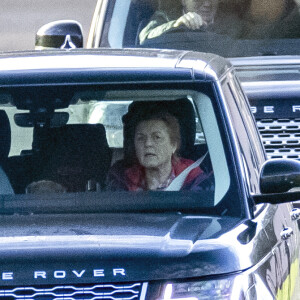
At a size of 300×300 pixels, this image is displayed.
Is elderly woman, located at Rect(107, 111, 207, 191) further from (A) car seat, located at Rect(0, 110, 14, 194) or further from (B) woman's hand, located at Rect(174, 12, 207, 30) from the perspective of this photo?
(B) woman's hand, located at Rect(174, 12, 207, 30)

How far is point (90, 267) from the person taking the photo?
440 cm

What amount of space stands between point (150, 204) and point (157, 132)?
50 cm

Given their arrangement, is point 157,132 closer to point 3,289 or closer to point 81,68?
point 81,68

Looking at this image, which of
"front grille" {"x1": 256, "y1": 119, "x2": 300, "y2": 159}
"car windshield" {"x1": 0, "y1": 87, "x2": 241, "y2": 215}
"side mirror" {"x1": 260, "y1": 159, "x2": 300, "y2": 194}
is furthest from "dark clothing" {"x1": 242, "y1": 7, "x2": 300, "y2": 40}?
"side mirror" {"x1": 260, "y1": 159, "x2": 300, "y2": 194}

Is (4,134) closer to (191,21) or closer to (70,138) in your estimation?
(70,138)

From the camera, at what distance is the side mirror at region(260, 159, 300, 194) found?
521 centimetres

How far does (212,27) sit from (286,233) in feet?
13.5

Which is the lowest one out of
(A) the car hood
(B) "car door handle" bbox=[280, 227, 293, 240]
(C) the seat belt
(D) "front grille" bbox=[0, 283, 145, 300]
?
(D) "front grille" bbox=[0, 283, 145, 300]

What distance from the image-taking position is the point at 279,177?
522 cm

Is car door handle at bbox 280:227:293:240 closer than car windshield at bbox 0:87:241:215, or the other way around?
car windshield at bbox 0:87:241:215

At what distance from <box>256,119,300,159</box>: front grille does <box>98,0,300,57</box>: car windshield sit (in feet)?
2.35

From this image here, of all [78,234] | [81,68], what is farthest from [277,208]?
[78,234]

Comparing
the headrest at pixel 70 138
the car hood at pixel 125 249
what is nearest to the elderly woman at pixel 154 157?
the headrest at pixel 70 138

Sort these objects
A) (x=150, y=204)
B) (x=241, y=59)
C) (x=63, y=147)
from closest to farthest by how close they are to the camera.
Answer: (x=150, y=204), (x=63, y=147), (x=241, y=59)
